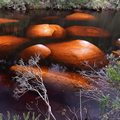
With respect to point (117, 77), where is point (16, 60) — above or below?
below

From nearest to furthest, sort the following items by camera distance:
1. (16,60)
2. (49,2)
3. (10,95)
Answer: (10,95), (16,60), (49,2)

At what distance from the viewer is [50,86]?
15.0 ft

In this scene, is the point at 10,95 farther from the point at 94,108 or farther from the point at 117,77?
the point at 117,77

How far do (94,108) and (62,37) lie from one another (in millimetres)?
6115

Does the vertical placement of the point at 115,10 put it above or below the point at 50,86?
above

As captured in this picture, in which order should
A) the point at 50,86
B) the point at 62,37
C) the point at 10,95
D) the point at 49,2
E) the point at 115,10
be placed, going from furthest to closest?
the point at 115,10
the point at 49,2
the point at 62,37
the point at 50,86
the point at 10,95

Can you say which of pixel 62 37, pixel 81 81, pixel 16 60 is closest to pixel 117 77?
pixel 81 81

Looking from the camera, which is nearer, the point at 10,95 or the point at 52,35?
the point at 10,95

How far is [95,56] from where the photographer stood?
671 cm

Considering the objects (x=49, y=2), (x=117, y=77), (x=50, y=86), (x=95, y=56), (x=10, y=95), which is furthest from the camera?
(x=49, y=2)

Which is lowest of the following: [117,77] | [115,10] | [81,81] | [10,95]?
[10,95]

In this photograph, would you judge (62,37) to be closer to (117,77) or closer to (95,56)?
(95,56)

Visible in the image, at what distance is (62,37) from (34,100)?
5905 millimetres

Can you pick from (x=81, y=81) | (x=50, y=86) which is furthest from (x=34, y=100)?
(x=81, y=81)
